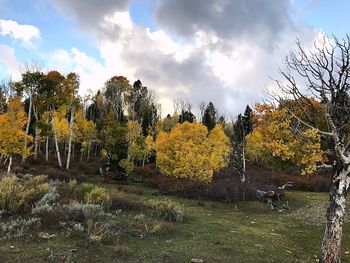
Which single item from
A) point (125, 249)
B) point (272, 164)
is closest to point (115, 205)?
point (125, 249)

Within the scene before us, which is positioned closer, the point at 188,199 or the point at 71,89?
the point at 188,199

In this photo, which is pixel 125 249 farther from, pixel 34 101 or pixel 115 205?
pixel 34 101

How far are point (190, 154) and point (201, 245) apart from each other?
1868 cm

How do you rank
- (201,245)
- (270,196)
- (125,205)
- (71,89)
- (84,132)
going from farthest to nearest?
(84,132)
(71,89)
(270,196)
(125,205)
(201,245)

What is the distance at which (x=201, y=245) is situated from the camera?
11.1 meters

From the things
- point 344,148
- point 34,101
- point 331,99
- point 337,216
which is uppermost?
point 34,101

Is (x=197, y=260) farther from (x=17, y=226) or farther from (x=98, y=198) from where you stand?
(x=98, y=198)

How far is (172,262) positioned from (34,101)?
44236mm

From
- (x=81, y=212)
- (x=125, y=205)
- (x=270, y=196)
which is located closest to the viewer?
(x=81, y=212)

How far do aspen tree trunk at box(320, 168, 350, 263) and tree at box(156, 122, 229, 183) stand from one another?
20942mm

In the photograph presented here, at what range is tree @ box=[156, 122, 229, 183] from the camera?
99.2 ft

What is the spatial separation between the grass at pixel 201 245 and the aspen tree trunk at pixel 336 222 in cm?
178

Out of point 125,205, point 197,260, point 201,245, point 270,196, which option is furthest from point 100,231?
point 270,196

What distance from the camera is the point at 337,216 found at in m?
8.84
